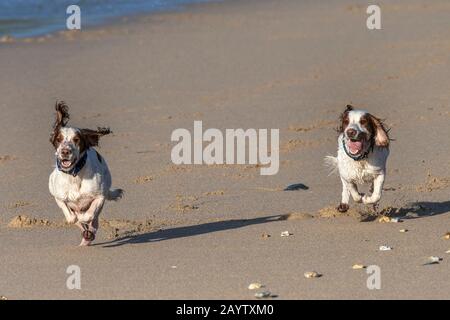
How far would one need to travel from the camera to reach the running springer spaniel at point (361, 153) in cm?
938

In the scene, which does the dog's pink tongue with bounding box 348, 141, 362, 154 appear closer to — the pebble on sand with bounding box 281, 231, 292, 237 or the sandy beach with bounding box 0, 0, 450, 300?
the sandy beach with bounding box 0, 0, 450, 300

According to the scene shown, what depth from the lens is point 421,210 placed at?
32.6ft

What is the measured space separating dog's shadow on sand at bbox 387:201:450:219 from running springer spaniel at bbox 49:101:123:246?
240 cm

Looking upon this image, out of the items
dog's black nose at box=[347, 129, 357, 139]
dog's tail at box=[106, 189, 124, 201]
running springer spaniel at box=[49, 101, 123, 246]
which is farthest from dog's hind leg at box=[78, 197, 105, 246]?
dog's black nose at box=[347, 129, 357, 139]

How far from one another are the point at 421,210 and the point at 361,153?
Result: 33.5 inches

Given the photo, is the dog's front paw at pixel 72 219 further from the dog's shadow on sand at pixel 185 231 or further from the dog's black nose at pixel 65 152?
the dog's black nose at pixel 65 152

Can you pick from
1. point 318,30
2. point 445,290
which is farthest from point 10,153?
point 318,30

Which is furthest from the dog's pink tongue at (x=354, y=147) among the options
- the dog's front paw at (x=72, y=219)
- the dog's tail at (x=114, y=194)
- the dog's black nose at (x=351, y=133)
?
the dog's front paw at (x=72, y=219)

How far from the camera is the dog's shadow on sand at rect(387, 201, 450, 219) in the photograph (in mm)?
9777

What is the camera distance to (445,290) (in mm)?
7355

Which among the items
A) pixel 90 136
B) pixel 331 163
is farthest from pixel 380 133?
pixel 90 136

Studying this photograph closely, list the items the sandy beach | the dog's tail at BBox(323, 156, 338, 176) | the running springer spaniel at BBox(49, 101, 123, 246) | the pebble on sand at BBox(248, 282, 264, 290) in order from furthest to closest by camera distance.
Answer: the dog's tail at BBox(323, 156, 338, 176), the running springer spaniel at BBox(49, 101, 123, 246), the sandy beach, the pebble on sand at BBox(248, 282, 264, 290)

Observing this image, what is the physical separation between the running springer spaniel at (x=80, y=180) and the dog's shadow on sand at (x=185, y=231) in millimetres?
253
